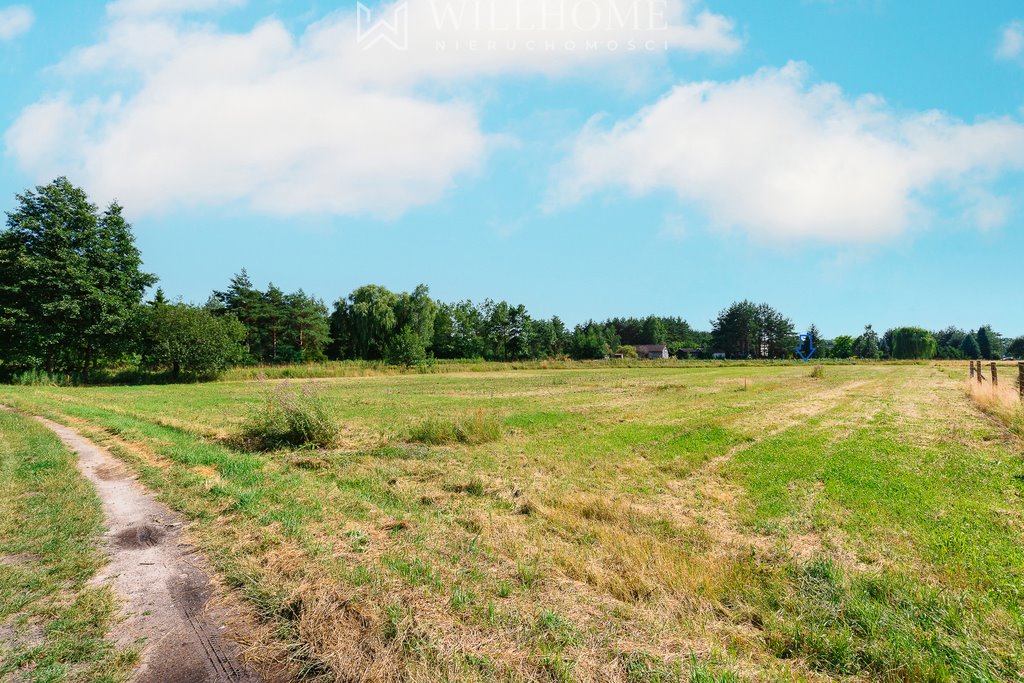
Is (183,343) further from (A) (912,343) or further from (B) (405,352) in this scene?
(A) (912,343)

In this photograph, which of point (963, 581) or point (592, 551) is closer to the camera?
point (963, 581)

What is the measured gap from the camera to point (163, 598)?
4.39 m

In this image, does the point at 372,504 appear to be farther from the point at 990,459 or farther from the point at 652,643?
the point at 990,459

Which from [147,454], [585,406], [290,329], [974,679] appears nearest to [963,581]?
[974,679]

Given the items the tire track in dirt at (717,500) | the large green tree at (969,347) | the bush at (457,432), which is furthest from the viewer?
the large green tree at (969,347)

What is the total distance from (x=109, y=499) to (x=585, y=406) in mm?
15994

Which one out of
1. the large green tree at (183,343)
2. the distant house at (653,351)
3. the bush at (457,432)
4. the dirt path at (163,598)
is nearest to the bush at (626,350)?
the distant house at (653,351)

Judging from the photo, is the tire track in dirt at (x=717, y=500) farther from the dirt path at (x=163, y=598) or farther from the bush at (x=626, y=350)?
the bush at (x=626, y=350)

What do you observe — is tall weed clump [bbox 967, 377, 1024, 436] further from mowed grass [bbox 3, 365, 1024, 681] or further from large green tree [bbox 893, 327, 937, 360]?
large green tree [bbox 893, 327, 937, 360]

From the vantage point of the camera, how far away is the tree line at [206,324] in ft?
118

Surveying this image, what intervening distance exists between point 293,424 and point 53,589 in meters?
7.69

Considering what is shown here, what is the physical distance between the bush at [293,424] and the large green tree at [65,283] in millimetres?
34933

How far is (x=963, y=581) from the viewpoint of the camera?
498 cm

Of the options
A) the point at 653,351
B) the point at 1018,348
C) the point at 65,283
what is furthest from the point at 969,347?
the point at 65,283
